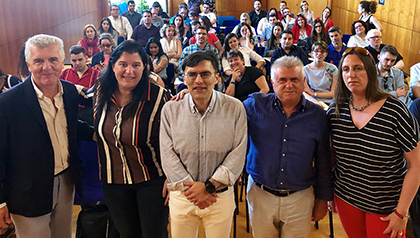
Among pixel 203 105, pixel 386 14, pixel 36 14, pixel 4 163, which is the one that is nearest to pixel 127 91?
pixel 203 105

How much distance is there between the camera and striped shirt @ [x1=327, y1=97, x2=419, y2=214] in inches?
62.7

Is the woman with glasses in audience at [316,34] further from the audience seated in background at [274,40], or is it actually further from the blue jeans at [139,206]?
the blue jeans at [139,206]

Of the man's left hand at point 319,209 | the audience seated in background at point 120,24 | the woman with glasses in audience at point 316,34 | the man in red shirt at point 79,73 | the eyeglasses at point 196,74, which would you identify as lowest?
the man's left hand at point 319,209

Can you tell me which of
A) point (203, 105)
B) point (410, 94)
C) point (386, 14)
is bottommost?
point (410, 94)

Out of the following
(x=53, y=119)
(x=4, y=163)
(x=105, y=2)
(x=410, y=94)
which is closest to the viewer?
(x=4, y=163)

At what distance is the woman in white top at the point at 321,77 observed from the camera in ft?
13.2

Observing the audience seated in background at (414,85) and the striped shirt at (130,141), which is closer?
the striped shirt at (130,141)

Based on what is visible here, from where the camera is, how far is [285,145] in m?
1.74

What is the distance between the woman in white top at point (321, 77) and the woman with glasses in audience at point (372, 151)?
2338 millimetres

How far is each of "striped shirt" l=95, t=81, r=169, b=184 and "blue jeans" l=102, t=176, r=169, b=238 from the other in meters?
0.06

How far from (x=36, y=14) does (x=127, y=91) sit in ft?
20.5

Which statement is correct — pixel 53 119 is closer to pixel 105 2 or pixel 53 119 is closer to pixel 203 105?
pixel 203 105

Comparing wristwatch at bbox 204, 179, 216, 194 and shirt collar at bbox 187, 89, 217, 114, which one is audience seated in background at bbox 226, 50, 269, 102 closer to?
shirt collar at bbox 187, 89, 217, 114

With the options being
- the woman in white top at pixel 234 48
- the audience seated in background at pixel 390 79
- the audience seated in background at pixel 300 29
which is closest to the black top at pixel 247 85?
the woman in white top at pixel 234 48
